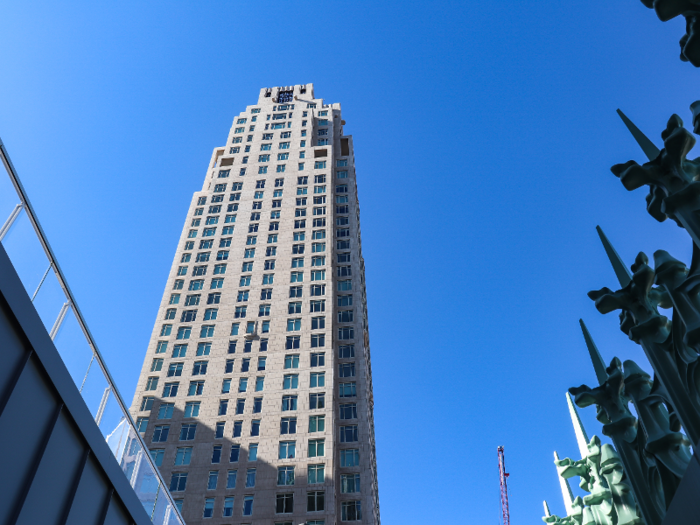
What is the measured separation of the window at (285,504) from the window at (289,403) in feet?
30.1

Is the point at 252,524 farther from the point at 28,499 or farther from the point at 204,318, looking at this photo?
the point at 28,499

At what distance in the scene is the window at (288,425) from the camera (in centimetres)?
5953

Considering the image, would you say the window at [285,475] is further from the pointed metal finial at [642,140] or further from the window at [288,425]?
the pointed metal finial at [642,140]

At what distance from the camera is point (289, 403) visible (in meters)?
61.9

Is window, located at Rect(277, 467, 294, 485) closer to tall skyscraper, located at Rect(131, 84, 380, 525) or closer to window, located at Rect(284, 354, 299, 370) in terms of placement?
tall skyscraper, located at Rect(131, 84, 380, 525)

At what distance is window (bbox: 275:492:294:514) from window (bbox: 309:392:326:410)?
939 cm

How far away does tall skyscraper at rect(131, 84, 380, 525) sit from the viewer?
184 ft

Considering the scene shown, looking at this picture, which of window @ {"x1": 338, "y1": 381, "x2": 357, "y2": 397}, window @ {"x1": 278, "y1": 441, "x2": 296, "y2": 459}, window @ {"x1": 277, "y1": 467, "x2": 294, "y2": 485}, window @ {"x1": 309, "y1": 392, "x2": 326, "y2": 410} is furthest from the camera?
window @ {"x1": 338, "y1": 381, "x2": 357, "y2": 397}

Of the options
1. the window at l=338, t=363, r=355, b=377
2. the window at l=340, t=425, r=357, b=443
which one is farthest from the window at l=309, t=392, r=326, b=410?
the window at l=338, t=363, r=355, b=377

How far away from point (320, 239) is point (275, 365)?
21.4m

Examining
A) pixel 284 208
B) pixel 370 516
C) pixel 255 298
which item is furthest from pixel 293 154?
pixel 370 516

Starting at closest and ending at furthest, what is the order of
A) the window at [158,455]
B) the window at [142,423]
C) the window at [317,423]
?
the window at [158,455], the window at [317,423], the window at [142,423]

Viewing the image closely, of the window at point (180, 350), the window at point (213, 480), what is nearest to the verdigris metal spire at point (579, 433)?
the window at point (213, 480)

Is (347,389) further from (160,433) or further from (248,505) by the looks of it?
(160,433)
